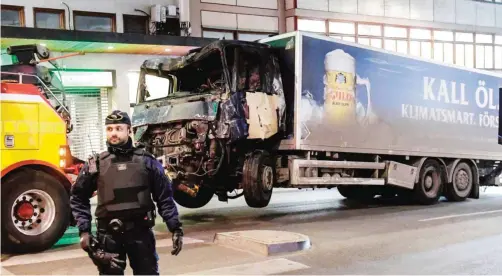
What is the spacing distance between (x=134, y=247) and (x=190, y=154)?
5815 mm

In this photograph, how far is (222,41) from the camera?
421 inches

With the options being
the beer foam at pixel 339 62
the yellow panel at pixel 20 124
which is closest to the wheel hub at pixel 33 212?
the yellow panel at pixel 20 124

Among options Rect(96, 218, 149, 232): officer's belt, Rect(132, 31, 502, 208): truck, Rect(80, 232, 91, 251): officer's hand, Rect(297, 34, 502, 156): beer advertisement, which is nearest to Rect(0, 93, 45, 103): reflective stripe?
Rect(132, 31, 502, 208): truck

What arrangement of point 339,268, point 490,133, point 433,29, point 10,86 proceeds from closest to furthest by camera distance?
point 339,268
point 10,86
point 490,133
point 433,29

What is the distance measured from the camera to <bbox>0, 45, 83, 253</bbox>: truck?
7.83 meters

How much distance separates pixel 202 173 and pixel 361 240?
306cm

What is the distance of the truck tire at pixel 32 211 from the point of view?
778 centimetres


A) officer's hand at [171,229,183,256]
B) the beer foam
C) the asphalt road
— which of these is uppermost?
the beer foam

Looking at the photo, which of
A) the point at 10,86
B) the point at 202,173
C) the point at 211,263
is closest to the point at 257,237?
the point at 211,263

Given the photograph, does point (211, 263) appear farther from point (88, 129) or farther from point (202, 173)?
point (88, 129)

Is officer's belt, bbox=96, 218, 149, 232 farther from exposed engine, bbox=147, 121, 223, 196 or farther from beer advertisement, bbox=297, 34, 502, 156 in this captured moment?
beer advertisement, bbox=297, 34, 502, 156

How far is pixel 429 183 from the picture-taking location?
14.6m

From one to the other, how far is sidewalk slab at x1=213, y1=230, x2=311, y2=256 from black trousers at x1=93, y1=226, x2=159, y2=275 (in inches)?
137

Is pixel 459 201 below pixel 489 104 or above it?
below
